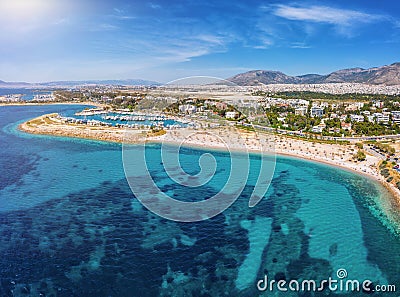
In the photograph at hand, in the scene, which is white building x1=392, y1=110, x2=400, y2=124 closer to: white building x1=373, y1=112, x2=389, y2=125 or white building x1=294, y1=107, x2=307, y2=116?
white building x1=373, y1=112, x2=389, y2=125

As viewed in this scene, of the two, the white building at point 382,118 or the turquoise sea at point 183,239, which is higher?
the white building at point 382,118

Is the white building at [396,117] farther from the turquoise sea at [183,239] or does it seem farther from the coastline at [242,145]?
the turquoise sea at [183,239]

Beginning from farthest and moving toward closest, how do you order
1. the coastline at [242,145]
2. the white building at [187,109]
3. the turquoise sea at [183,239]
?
the white building at [187,109]
the coastline at [242,145]
the turquoise sea at [183,239]

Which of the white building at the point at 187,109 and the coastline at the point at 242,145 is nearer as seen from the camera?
the coastline at the point at 242,145

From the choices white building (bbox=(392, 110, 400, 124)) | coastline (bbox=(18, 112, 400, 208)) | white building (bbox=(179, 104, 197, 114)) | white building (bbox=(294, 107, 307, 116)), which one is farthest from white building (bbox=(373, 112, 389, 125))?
white building (bbox=(179, 104, 197, 114))

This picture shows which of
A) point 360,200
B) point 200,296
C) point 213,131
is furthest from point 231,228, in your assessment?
point 213,131

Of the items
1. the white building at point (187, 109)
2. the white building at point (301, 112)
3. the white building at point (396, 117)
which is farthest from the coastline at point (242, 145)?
the white building at point (396, 117)
